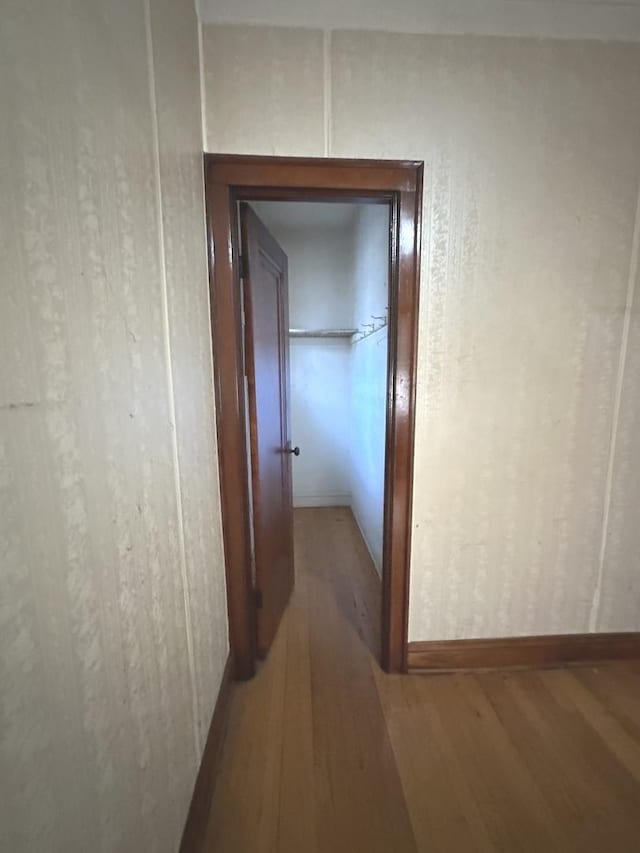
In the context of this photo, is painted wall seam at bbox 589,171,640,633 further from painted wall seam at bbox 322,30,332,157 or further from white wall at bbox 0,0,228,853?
white wall at bbox 0,0,228,853

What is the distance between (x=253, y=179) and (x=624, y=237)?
1.48 meters

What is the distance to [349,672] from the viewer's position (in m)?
1.68

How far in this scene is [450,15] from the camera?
4.27ft

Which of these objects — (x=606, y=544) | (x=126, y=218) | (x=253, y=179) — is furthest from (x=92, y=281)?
(x=606, y=544)

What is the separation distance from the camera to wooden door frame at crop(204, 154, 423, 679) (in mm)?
1370

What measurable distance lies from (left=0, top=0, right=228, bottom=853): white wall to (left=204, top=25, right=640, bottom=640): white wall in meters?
0.55

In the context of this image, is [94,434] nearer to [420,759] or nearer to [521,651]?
[420,759]

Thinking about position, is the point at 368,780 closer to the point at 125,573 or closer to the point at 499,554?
the point at 499,554

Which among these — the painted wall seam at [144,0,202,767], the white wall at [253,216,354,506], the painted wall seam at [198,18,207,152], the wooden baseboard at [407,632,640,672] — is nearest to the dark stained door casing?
the painted wall seam at [198,18,207,152]

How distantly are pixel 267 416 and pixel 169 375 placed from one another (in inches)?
32.2

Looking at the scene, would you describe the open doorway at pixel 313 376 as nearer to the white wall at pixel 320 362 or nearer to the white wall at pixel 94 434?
the white wall at pixel 320 362

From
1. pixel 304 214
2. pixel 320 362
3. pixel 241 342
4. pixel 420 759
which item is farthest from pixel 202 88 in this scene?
pixel 420 759

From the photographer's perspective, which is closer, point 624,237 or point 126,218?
point 126,218

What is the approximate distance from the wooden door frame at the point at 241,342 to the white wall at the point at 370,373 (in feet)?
1.29
